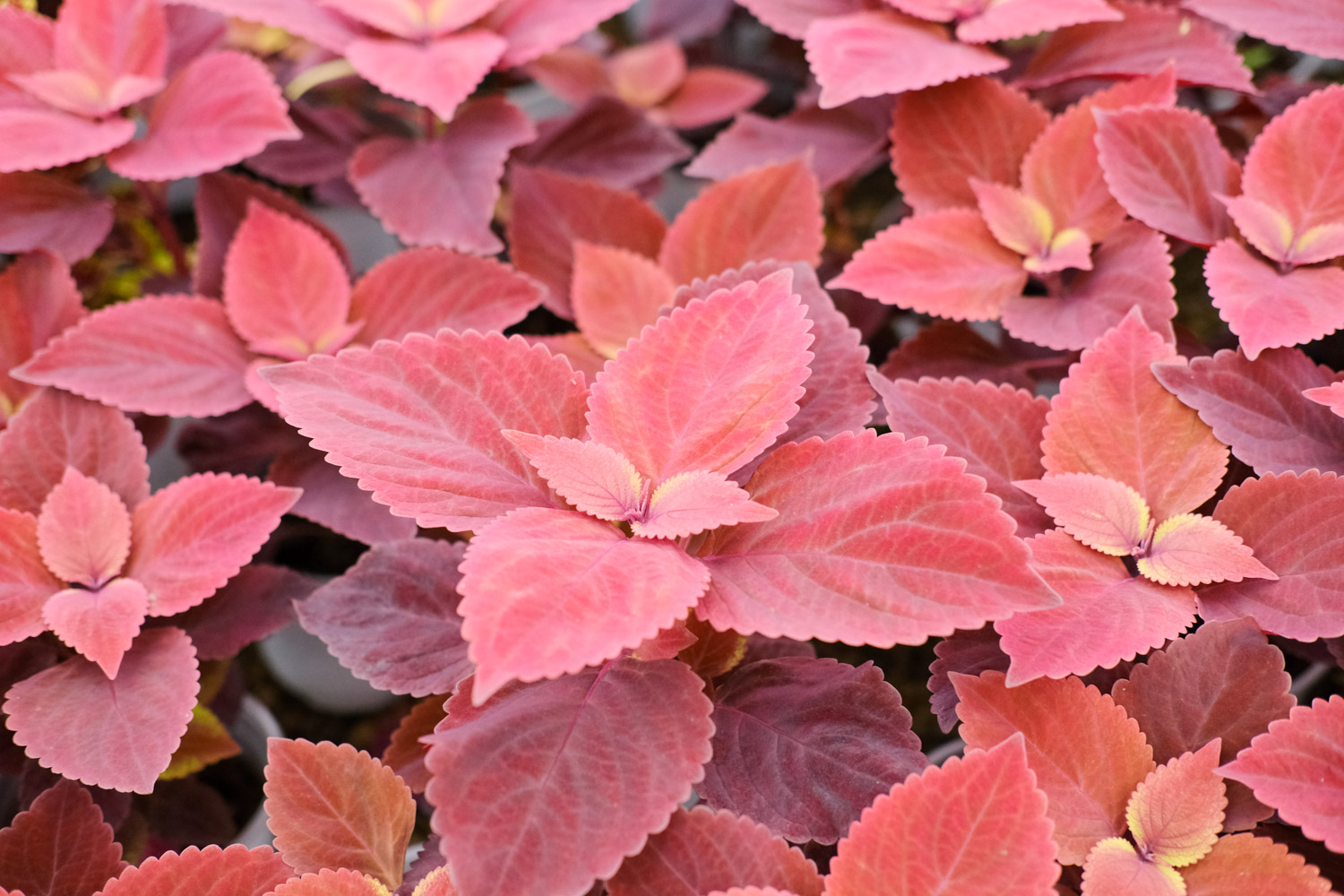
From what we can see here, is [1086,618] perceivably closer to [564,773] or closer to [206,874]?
[564,773]

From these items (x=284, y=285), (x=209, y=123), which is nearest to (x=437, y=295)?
(x=284, y=285)

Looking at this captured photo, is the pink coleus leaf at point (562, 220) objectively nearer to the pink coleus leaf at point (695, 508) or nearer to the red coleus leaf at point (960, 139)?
the red coleus leaf at point (960, 139)

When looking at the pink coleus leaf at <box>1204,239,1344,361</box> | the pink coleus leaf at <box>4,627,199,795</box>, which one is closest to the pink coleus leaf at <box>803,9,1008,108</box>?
the pink coleus leaf at <box>1204,239,1344,361</box>

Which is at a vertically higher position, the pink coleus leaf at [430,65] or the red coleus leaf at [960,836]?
the pink coleus leaf at [430,65]

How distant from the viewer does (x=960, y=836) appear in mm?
451

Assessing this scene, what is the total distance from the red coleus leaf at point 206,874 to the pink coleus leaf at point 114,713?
0.05 metres

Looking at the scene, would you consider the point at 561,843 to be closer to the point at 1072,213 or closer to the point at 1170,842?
the point at 1170,842

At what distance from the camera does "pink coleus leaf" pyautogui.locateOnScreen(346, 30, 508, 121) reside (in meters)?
0.80

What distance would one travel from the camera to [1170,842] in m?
0.50

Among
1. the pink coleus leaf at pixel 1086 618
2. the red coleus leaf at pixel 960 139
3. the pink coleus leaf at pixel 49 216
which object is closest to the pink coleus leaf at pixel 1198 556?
the pink coleus leaf at pixel 1086 618

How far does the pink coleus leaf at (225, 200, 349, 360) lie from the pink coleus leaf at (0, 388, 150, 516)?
0.12 metres

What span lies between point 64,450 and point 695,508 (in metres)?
0.49

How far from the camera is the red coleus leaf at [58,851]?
0.60 metres

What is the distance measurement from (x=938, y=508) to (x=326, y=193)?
758mm
